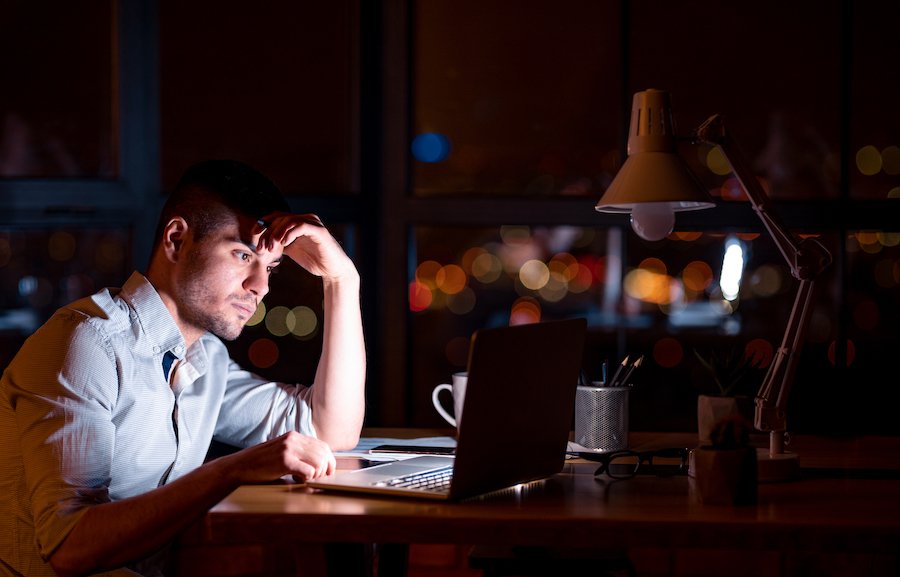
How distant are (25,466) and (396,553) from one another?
2.18ft

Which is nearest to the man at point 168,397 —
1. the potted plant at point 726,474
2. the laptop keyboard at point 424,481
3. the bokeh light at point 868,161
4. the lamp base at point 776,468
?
the laptop keyboard at point 424,481

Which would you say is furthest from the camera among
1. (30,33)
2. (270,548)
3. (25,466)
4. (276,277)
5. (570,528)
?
(276,277)

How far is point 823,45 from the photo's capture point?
256 cm

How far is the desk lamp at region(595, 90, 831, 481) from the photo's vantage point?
5.41ft

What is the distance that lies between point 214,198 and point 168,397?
405 mm

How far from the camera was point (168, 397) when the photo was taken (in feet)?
5.88

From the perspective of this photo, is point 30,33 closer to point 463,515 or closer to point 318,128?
point 318,128

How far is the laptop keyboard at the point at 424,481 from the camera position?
1412mm

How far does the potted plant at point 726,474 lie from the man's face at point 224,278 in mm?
948

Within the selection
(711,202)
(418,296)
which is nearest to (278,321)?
(418,296)

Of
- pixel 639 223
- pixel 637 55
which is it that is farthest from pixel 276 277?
pixel 639 223

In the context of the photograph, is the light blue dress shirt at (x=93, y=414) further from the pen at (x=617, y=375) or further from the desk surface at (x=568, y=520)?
the pen at (x=617, y=375)

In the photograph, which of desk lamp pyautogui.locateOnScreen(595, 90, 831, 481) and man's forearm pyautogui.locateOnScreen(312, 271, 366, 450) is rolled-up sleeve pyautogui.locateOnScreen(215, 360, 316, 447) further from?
desk lamp pyautogui.locateOnScreen(595, 90, 831, 481)

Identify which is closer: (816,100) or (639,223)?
(639,223)
